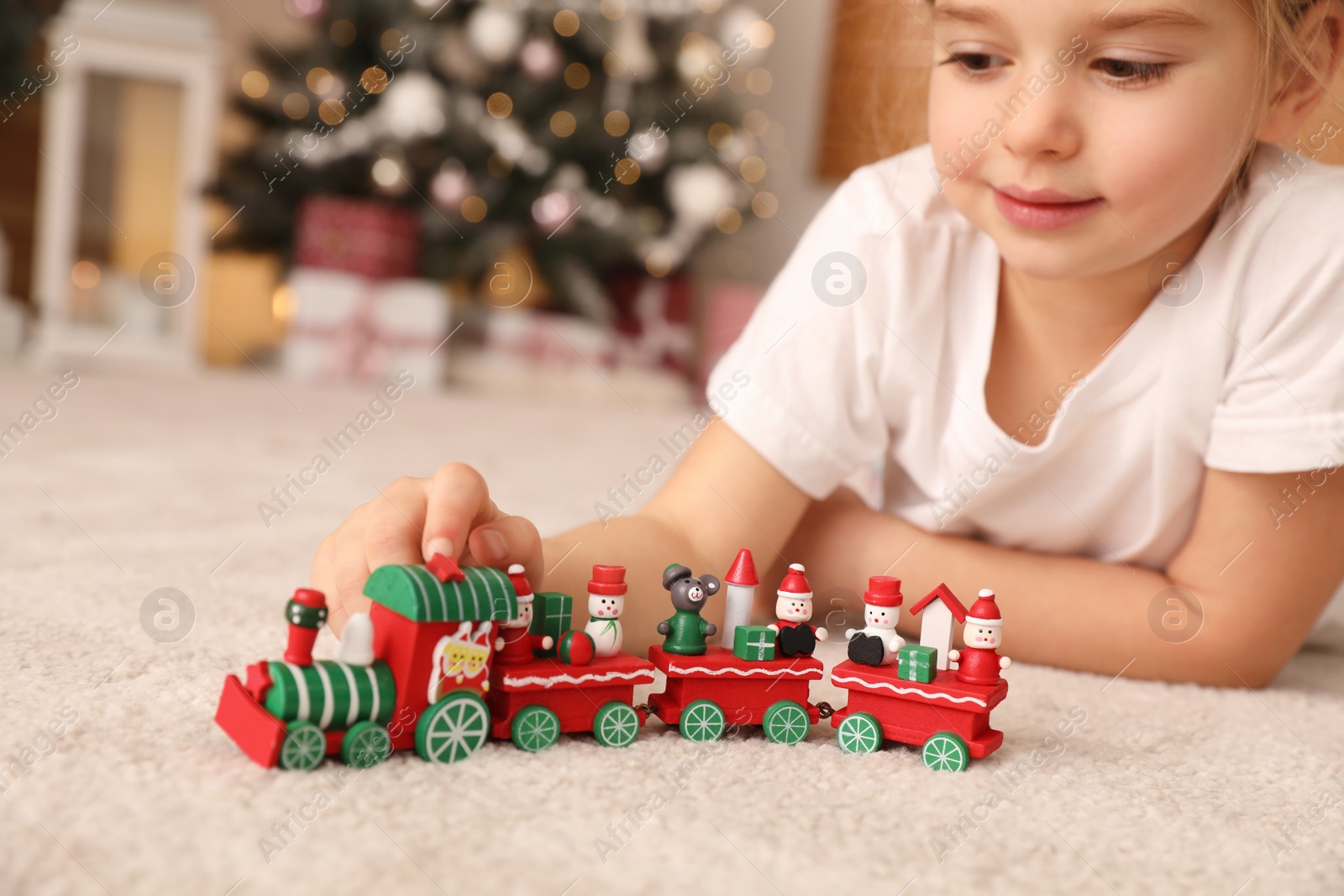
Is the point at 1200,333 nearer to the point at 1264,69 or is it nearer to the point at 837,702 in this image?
the point at 1264,69

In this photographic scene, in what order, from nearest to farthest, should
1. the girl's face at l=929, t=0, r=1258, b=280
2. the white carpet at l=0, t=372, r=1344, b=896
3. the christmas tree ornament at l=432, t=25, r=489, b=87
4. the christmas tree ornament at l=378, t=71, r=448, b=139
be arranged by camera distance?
the white carpet at l=0, t=372, r=1344, b=896 < the girl's face at l=929, t=0, r=1258, b=280 < the christmas tree ornament at l=378, t=71, r=448, b=139 < the christmas tree ornament at l=432, t=25, r=489, b=87

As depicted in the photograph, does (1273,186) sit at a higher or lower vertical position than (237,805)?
higher

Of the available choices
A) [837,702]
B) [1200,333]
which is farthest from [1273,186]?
[837,702]

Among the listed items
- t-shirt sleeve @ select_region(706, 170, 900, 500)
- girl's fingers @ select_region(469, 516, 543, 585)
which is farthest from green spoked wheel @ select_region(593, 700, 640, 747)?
t-shirt sleeve @ select_region(706, 170, 900, 500)

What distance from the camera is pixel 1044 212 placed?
2.49ft

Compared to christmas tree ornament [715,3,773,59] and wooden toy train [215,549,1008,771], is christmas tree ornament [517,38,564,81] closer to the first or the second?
christmas tree ornament [715,3,773,59]

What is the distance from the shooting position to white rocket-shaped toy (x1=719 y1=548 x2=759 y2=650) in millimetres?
666

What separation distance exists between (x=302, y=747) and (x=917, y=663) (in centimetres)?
31

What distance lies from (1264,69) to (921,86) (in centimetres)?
40

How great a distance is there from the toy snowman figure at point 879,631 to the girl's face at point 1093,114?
0.27 metres

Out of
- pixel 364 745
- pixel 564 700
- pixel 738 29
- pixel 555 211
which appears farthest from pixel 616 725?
pixel 738 29

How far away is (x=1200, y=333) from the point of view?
88 centimetres

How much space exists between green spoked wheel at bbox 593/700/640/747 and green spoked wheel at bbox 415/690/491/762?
0.06m

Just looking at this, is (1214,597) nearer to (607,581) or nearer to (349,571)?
(607,581)
